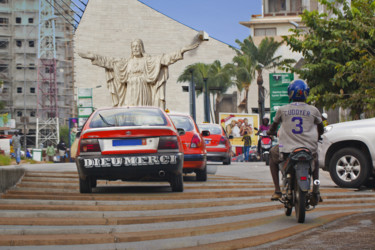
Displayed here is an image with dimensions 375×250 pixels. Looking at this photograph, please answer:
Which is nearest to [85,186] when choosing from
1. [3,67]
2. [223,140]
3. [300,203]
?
[300,203]

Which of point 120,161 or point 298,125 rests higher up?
point 298,125

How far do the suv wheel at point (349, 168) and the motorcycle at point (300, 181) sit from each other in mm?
4962

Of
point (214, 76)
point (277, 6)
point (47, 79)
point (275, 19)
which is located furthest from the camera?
point (277, 6)

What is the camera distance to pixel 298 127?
8.39 m

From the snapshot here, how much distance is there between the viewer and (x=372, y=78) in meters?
23.7

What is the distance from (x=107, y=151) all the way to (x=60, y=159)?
155 feet

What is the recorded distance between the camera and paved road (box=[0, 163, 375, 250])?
689 cm

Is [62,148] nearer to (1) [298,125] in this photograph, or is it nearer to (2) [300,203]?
(1) [298,125]

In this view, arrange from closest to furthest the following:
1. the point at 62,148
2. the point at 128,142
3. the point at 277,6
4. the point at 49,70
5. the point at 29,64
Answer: the point at 128,142 < the point at 62,148 < the point at 49,70 < the point at 29,64 < the point at 277,6

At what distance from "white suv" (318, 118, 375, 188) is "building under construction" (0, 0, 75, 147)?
8614 cm

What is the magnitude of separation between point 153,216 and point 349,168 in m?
5.75

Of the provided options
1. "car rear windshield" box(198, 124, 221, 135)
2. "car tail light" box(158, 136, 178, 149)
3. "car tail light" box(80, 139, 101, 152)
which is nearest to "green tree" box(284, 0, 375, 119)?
"car rear windshield" box(198, 124, 221, 135)

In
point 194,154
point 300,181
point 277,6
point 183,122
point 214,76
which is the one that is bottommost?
point 300,181

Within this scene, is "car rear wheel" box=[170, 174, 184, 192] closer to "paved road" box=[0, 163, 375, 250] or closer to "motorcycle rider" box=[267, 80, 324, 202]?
"paved road" box=[0, 163, 375, 250]
